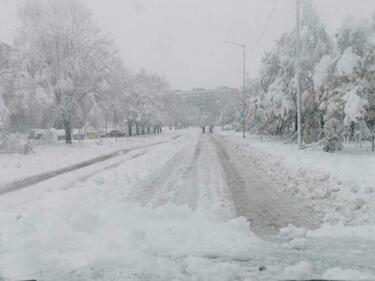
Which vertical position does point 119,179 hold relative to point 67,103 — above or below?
below

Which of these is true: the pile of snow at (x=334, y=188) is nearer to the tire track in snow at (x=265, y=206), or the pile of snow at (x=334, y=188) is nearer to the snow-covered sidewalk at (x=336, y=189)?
the snow-covered sidewalk at (x=336, y=189)

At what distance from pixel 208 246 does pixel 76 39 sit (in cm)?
3486

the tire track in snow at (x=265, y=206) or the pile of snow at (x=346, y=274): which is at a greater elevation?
the pile of snow at (x=346, y=274)

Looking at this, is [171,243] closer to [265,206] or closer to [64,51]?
[265,206]

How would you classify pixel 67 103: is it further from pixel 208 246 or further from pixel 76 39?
pixel 208 246

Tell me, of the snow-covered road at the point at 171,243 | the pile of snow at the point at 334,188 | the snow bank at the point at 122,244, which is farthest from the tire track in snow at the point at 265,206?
the snow bank at the point at 122,244

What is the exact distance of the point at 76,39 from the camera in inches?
1511

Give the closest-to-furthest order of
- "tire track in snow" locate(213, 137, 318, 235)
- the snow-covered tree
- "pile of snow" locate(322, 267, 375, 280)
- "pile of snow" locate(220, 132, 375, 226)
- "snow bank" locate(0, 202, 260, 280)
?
"pile of snow" locate(322, 267, 375, 280), "snow bank" locate(0, 202, 260, 280), "tire track in snow" locate(213, 137, 318, 235), "pile of snow" locate(220, 132, 375, 226), the snow-covered tree

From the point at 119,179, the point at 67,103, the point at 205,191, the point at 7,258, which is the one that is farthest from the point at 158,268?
the point at 67,103

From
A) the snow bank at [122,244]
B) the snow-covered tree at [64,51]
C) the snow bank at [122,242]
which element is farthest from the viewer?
the snow-covered tree at [64,51]

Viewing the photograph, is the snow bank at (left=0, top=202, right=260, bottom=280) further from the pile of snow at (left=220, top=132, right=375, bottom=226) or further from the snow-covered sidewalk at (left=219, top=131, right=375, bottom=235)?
the pile of snow at (left=220, top=132, right=375, bottom=226)

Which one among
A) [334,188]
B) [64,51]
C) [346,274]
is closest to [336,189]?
[334,188]

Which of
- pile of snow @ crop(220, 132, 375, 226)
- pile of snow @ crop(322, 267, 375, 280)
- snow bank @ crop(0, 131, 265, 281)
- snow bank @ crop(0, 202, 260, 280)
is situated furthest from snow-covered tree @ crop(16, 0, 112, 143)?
pile of snow @ crop(322, 267, 375, 280)

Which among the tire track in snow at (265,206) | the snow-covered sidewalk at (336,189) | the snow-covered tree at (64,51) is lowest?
Result: the tire track in snow at (265,206)
